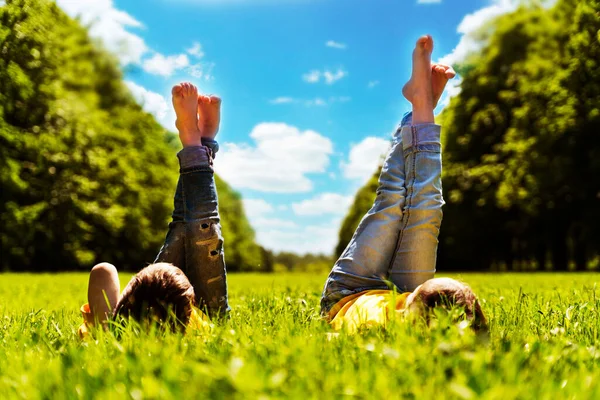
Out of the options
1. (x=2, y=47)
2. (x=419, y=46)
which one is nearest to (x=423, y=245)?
(x=419, y=46)

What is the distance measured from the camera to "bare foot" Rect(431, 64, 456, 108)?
12.0ft

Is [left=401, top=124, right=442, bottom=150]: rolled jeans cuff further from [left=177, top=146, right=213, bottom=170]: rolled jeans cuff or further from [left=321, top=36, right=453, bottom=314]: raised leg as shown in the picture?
[left=177, top=146, right=213, bottom=170]: rolled jeans cuff

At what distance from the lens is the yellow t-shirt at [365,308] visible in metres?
2.72

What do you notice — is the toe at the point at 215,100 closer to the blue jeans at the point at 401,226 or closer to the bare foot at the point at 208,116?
the bare foot at the point at 208,116

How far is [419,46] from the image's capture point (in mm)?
3617

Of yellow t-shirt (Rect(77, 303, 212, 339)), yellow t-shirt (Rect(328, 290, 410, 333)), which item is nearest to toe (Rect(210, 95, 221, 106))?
yellow t-shirt (Rect(77, 303, 212, 339))

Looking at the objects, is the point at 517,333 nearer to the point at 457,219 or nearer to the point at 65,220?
the point at 65,220

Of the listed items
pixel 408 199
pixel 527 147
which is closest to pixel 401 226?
pixel 408 199

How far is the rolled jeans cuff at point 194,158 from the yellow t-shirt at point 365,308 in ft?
3.55

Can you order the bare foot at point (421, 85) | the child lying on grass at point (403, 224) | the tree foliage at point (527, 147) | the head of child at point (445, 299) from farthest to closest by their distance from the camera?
the tree foliage at point (527, 147)
the bare foot at point (421, 85)
the child lying on grass at point (403, 224)
the head of child at point (445, 299)

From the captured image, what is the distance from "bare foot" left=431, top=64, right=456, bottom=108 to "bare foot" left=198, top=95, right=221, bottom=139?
1.31 metres

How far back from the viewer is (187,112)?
3.66 m

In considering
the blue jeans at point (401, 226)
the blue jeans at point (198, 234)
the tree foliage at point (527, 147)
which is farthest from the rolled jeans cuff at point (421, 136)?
the tree foliage at point (527, 147)

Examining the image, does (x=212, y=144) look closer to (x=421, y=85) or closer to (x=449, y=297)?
(x=421, y=85)
